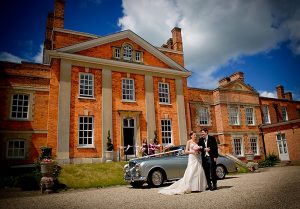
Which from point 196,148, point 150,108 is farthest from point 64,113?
point 196,148

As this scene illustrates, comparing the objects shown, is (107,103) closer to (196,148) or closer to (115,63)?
(115,63)

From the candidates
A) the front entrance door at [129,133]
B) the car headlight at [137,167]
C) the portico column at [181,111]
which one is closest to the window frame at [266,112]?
the portico column at [181,111]

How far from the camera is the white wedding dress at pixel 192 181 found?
25.8 feet

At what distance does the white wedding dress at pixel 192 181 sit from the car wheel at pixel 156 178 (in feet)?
6.53

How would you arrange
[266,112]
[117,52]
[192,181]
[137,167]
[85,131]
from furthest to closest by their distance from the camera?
[266,112], [117,52], [85,131], [137,167], [192,181]

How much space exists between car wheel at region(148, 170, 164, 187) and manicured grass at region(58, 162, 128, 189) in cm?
282

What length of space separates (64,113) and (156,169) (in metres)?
9.63

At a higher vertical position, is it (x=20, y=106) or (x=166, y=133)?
(x=20, y=106)

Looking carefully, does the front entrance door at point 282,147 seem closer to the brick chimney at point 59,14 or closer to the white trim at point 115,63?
the white trim at point 115,63

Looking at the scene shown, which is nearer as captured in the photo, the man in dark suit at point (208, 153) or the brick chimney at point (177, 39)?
the man in dark suit at point (208, 153)

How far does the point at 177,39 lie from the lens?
24875 millimetres

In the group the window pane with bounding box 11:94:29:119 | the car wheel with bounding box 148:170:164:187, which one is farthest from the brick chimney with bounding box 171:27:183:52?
the car wheel with bounding box 148:170:164:187

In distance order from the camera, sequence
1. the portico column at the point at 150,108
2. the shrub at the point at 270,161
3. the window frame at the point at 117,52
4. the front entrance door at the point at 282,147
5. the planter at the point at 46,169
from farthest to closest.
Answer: the front entrance door at the point at 282,147 → the shrub at the point at 270,161 → the window frame at the point at 117,52 → the portico column at the point at 150,108 → the planter at the point at 46,169

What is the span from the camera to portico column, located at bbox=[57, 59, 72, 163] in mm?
16469
